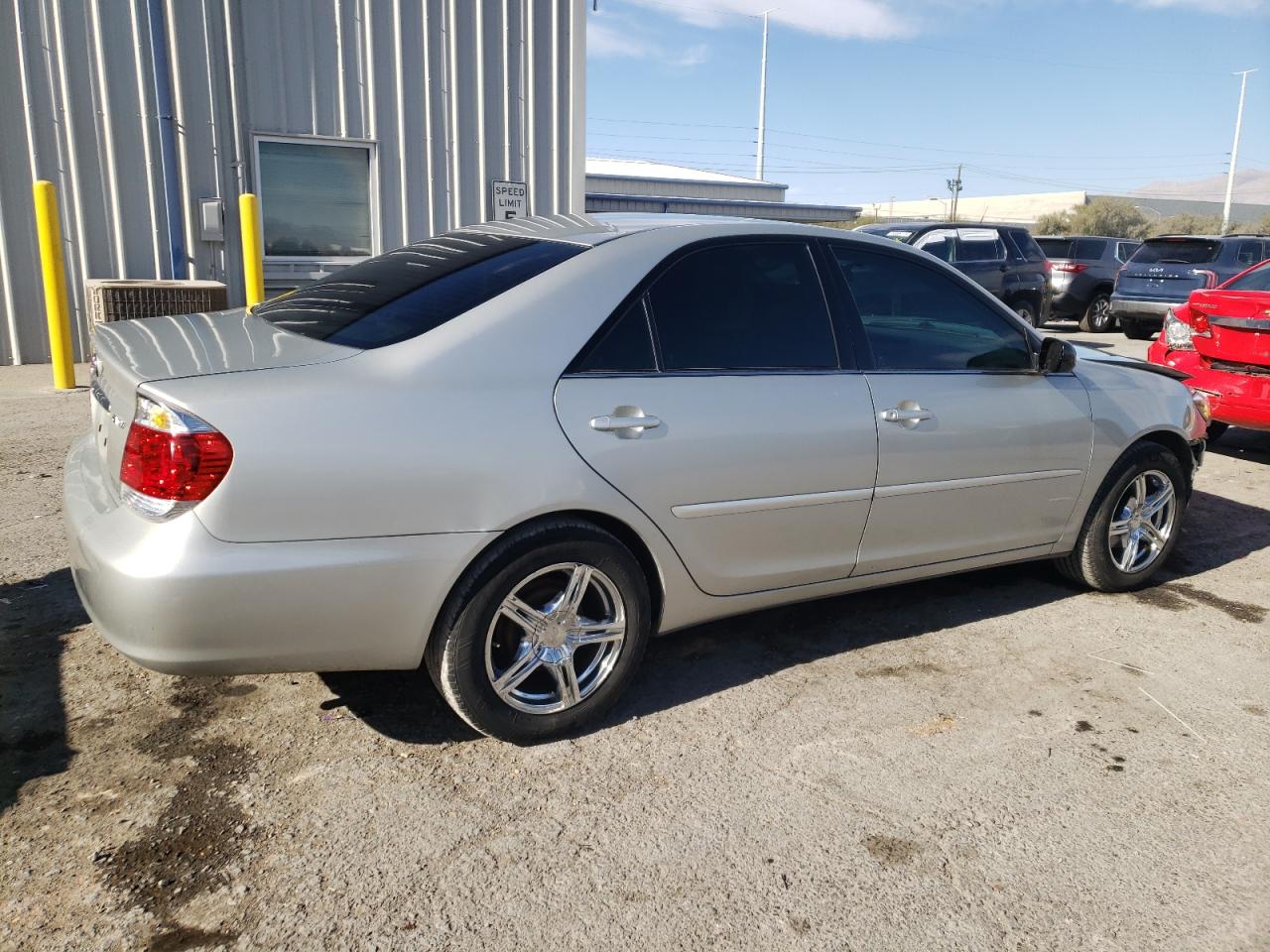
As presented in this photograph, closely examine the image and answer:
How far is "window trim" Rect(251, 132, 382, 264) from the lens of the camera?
10.0 m

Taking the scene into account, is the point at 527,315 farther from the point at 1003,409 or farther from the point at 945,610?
the point at 945,610

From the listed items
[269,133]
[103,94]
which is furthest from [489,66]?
[103,94]

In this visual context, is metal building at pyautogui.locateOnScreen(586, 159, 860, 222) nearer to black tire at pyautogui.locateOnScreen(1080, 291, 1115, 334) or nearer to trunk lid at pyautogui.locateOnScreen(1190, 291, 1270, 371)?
black tire at pyautogui.locateOnScreen(1080, 291, 1115, 334)

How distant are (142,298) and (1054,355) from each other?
7.23 meters

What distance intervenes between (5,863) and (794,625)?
9.12ft

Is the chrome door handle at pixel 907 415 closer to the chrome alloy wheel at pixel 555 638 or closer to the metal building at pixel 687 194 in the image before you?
the chrome alloy wheel at pixel 555 638

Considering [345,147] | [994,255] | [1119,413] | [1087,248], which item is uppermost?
[345,147]

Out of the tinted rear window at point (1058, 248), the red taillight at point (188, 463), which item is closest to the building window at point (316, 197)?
the red taillight at point (188, 463)

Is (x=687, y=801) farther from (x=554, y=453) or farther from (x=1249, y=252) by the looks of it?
(x=1249, y=252)

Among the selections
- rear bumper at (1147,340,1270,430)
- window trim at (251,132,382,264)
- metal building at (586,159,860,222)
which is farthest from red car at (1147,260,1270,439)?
metal building at (586,159,860,222)

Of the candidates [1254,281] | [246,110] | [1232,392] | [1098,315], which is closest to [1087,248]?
[1098,315]

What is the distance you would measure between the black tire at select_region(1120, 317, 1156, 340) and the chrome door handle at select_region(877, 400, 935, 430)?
536 inches

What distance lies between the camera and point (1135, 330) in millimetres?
15984

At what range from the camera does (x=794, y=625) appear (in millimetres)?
4129
